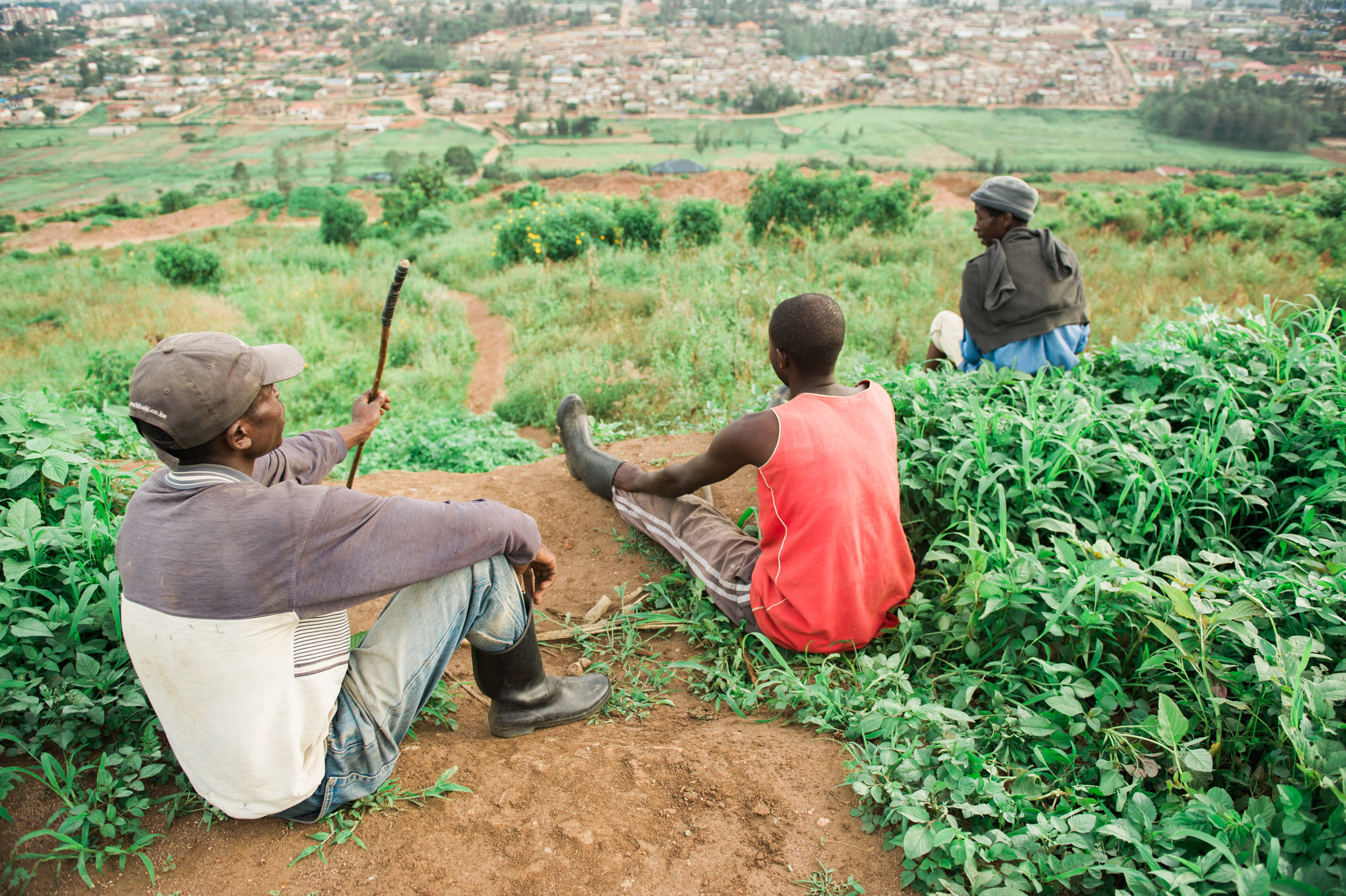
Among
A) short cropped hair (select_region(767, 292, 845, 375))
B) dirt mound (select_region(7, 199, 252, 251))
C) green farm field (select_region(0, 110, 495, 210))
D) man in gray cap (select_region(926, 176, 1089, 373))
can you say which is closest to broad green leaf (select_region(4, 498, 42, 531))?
short cropped hair (select_region(767, 292, 845, 375))

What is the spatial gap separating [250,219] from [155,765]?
1079 inches

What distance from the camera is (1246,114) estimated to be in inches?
820

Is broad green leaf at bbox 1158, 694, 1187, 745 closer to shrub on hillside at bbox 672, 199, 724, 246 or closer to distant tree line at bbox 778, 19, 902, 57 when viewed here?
shrub on hillside at bbox 672, 199, 724, 246

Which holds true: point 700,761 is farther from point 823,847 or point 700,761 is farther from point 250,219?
point 250,219

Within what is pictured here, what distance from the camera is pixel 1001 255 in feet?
12.0

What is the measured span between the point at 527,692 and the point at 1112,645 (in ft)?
5.79

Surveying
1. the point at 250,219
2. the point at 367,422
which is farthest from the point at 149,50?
the point at 367,422

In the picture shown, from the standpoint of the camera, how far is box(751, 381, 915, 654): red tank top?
216 cm

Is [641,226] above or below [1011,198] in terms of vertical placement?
below

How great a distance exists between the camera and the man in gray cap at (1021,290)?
3635 mm

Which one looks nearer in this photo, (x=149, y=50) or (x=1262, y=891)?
(x=1262, y=891)

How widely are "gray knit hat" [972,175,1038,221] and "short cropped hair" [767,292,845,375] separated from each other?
2.03 m

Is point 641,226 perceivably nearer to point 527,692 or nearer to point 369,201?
point 527,692

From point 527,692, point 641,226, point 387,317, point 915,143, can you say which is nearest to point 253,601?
point 527,692
